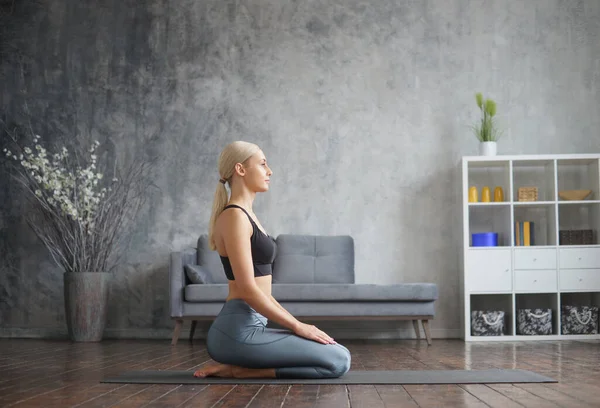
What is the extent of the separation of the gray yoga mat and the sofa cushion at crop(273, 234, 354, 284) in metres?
2.68

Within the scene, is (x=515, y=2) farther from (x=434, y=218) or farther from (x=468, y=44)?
(x=434, y=218)

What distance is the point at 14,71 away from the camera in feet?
23.0

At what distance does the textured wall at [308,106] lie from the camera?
22.1 feet

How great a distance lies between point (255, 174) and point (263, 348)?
2.45ft

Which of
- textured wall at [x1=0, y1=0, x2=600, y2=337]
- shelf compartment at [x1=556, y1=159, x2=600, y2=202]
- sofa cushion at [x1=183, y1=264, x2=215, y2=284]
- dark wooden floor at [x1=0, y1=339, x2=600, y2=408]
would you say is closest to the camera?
dark wooden floor at [x1=0, y1=339, x2=600, y2=408]

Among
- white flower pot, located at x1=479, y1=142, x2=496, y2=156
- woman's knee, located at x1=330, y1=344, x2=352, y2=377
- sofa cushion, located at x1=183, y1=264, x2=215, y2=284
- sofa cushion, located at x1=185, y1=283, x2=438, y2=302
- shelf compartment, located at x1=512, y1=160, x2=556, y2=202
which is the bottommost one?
woman's knee, located at x1=330, y1=344, x2=352, y2=377

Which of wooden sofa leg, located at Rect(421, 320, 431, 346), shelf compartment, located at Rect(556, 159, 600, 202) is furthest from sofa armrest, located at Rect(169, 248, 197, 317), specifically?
shelf compartment, located at Rect(556, 159, 600, 202)

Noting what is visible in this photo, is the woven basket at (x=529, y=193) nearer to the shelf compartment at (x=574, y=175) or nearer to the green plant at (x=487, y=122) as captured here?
the shelf compartment at (x=574, y=175)

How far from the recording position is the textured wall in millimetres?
6734

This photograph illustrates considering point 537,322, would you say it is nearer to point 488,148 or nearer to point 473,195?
point 473,195

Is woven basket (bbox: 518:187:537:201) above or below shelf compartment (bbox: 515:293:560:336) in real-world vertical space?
above

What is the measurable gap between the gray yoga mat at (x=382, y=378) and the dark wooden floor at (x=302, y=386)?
0.09 m

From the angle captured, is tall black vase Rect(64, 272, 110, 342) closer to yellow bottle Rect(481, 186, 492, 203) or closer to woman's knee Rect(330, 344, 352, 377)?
yellow bottle Rect(481, 186, 492, 203)

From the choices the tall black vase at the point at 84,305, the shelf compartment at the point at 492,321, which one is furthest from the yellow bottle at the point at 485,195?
the tall black vase at the point at 84,305
